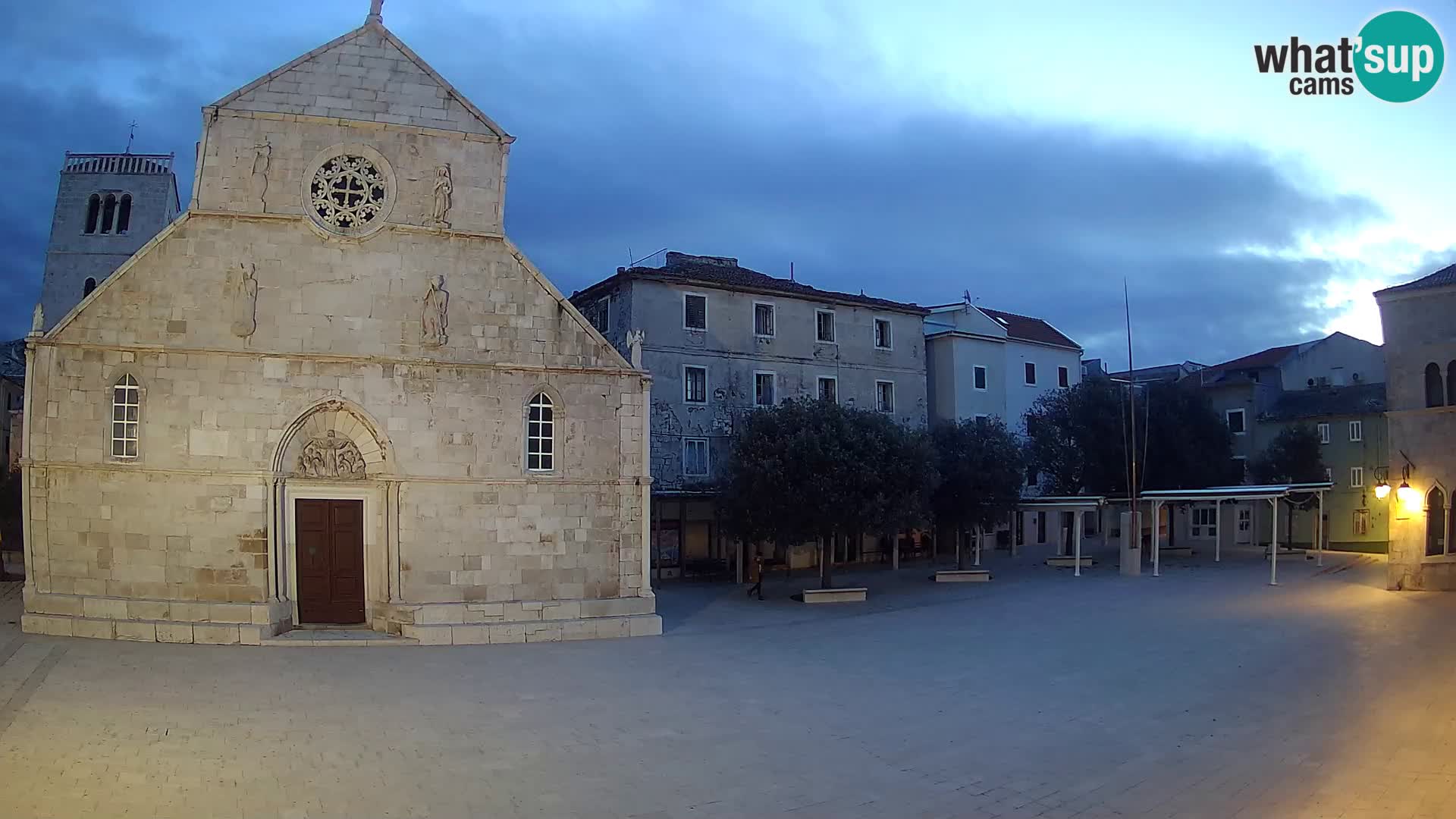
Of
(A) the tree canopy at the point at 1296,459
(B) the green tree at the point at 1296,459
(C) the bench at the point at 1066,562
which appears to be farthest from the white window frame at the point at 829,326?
(A) the tree canopy at the point at 1296,459

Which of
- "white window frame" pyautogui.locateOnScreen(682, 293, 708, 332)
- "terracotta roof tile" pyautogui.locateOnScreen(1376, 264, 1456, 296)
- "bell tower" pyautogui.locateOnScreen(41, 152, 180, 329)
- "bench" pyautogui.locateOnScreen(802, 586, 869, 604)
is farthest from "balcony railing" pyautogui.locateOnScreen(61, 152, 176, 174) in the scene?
"terracotta roof tile" pyautogui.locateOnScreen(1376, 264, 1456, 296)

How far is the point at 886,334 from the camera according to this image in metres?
41.3

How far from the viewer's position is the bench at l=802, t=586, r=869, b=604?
94.1 feet

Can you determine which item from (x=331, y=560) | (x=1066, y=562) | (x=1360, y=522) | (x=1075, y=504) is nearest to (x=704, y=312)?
(x=1075, y=504)

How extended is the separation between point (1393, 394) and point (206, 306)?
30.2m

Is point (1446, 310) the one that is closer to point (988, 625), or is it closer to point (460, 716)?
point (988, 625)

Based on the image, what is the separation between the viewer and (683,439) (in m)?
35.6

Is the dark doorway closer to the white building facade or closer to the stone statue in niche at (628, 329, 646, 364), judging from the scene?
the stone statue in niche at (628, 329, 646, 364)

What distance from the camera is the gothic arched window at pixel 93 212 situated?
48.9m

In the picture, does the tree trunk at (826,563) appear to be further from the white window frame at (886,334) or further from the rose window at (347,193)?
the rose window at (347,193)

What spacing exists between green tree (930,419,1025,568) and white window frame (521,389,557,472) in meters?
16.5

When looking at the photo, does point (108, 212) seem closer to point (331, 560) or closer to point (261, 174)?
point (261, 174)

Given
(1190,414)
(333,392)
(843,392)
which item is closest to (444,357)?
(333,392)

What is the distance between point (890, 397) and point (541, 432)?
22.3 m
